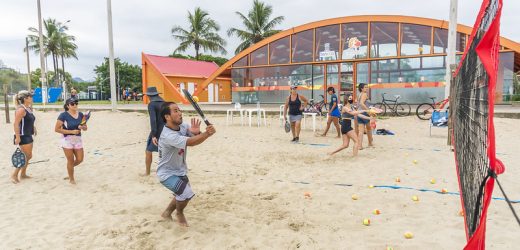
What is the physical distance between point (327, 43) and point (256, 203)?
1813cm

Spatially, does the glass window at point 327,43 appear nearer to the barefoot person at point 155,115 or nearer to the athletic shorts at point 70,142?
the barefoot person at point 155,115

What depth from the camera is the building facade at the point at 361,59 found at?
18.7 metres

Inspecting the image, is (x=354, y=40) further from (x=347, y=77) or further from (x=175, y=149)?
(x=175, y=149)

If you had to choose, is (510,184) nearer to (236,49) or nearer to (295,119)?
(295,119)

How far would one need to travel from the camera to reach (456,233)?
12.3 ft

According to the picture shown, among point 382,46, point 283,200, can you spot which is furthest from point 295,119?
point 382,46

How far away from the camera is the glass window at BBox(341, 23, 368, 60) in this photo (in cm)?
2039

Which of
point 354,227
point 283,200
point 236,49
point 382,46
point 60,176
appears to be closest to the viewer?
point 354,227

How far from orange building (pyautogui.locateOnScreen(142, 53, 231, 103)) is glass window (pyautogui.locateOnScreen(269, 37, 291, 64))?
621 centimetres

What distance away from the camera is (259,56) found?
940 inches

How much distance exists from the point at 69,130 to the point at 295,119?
575cm

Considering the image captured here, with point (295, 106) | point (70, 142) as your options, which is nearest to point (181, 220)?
point (70, 142)

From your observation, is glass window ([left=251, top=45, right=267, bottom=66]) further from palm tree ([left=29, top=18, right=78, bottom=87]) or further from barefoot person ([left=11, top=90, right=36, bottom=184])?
palm tree ([left=29, top=18, right=78, bottom=87])

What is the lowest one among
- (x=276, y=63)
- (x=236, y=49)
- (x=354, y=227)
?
(x=354, y=227)
